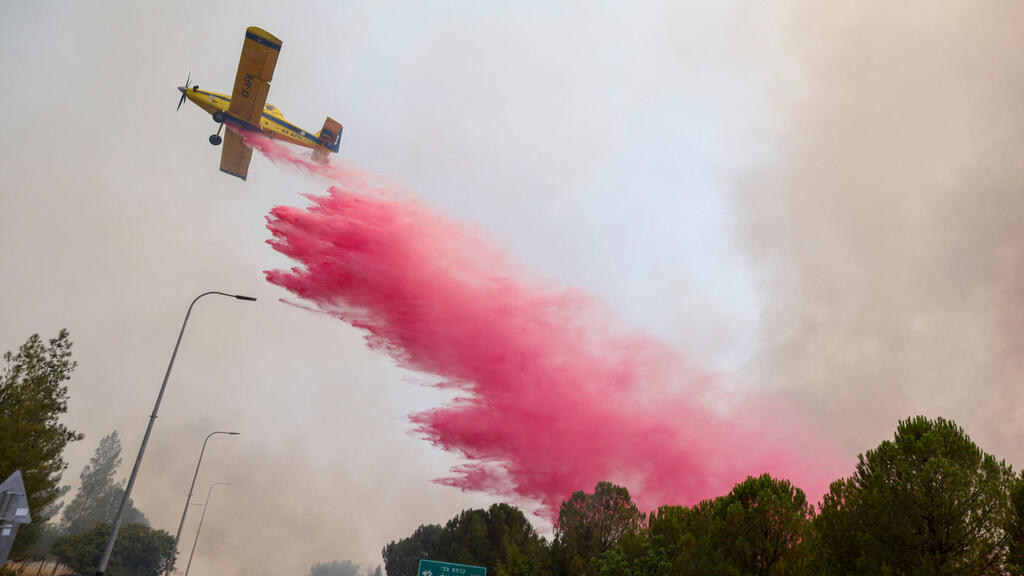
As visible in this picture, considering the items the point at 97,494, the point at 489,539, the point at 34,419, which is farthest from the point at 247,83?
the point at 97,494

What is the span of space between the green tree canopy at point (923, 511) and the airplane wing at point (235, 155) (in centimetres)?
4747

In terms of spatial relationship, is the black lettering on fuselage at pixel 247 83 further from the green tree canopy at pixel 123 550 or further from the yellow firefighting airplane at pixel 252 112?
the green tree canopy at pixel 123 550

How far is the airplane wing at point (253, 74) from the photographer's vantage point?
38.6 m

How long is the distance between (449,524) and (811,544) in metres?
67.6

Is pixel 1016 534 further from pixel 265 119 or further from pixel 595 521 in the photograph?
pixel 265 119

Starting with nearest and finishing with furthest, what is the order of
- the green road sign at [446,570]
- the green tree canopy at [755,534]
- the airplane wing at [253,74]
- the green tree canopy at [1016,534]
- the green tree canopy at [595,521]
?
the green tree canopy at [1016,534]
the green tree canopy at [755,534]
the green road sign at [446,570]
the airplane wing at [253,74]
the green tree canopy at [595,521]

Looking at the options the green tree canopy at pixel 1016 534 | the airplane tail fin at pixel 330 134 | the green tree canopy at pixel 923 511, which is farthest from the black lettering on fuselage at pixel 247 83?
the green tree canopy at pixel 1016 534

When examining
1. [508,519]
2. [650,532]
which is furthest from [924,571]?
[508,519]

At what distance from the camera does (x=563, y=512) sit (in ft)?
174

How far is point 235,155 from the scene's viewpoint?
47.7 meters

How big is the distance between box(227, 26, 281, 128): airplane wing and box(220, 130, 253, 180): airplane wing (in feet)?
10.6

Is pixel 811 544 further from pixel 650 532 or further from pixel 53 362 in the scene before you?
pixel 53 362

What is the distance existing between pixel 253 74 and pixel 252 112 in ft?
13.6

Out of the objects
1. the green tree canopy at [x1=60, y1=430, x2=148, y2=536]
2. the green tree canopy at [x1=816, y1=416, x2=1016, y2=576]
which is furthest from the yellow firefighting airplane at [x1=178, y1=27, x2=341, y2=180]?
the green tree canopy at [x1=60, y1=430, x2=148, y2=536]
